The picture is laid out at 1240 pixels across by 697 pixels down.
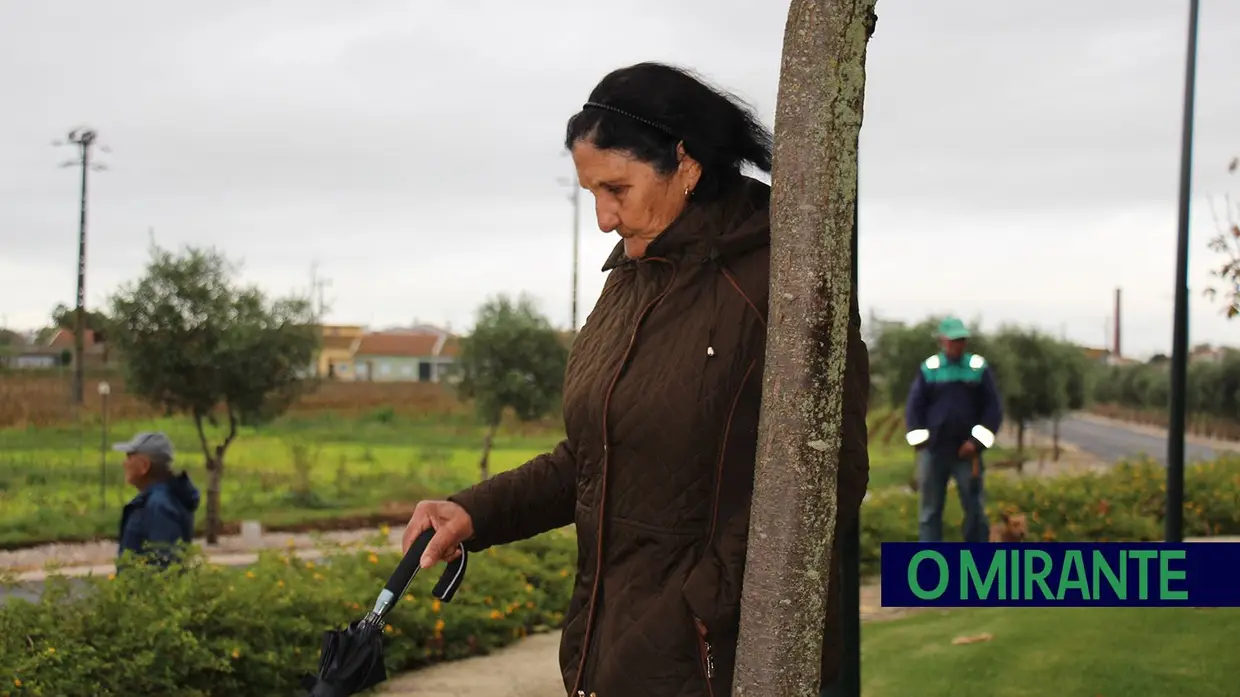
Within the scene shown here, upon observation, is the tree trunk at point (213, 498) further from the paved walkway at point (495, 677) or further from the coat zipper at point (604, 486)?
the coat zipper at point (604, 486)

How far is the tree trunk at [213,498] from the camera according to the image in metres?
21.2

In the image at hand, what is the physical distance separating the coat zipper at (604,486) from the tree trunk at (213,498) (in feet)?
64.7

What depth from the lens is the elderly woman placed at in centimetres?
218

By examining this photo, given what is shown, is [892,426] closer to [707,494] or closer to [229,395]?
[229,395]

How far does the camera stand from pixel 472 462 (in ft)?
90.6

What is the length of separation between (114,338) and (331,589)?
14383 mm

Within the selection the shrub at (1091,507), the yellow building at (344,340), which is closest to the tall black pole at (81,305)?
the shrub at (1091,507)

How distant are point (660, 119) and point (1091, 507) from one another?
40.5 ft

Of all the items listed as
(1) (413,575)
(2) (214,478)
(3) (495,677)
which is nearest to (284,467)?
(2) (214,478)

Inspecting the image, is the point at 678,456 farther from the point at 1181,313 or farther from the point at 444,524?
the point at 1181,313

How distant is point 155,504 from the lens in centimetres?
718

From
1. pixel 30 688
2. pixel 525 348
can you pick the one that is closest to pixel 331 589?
pixel 30 688

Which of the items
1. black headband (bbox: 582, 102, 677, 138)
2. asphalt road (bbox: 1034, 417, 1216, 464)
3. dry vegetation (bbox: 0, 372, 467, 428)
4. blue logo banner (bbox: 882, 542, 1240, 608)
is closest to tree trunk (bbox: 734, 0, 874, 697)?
black headband (bbox: 582, 102, 677, 138)

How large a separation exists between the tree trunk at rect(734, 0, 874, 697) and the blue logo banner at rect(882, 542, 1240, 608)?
4.97ft
